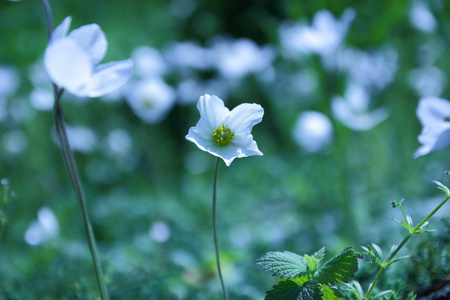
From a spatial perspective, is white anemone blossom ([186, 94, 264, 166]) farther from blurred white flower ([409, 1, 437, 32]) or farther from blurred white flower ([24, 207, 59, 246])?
blurred white flower ([409, 1, 437, 32])

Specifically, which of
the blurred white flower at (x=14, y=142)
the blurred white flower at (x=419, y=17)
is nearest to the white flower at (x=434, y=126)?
the blurred white flower at (x=419, y=17)

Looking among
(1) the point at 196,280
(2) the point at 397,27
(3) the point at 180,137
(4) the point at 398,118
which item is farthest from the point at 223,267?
(3) the point at 180,137

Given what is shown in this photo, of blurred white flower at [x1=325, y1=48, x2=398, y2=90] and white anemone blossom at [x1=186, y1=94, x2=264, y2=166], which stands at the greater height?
blurred white flower at [x1=325, y1=48, x2=398, y2=90]

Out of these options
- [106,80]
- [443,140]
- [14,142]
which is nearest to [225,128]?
[106,80]

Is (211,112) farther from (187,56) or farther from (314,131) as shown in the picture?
(187,56)

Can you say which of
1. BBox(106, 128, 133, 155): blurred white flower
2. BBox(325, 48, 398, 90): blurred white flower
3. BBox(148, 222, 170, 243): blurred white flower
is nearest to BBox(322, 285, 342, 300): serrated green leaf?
BBox(148, 222, 170, 243): blurred white flower
